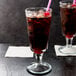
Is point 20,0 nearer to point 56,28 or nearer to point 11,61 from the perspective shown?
point 56,28

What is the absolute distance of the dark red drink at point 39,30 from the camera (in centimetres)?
93

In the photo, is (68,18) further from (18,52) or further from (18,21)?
(18,21)

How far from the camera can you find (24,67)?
0.99 m

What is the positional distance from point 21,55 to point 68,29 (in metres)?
0.27

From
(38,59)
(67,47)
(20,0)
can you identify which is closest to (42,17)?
(38,59)

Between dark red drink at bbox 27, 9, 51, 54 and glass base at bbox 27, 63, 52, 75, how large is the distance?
0.06m

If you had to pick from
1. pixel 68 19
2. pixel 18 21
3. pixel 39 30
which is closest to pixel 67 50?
pixel 68 19

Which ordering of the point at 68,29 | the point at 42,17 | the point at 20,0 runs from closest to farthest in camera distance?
the point at 42,17
the point at 68,29
the point at 20,0

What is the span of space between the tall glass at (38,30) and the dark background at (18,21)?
17.1 inches

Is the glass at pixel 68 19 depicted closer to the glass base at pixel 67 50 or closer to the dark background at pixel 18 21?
the glass base at pixel 67 50

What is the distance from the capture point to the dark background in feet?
4.60

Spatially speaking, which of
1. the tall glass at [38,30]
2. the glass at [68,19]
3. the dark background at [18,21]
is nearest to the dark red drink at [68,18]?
the glass at [68,19]

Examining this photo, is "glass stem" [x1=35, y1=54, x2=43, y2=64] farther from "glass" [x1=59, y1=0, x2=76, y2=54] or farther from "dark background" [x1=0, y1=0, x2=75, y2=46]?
"dark background" [x1=0, y1=0, x2=75, y2=46]

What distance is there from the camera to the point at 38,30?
948 millimetres
